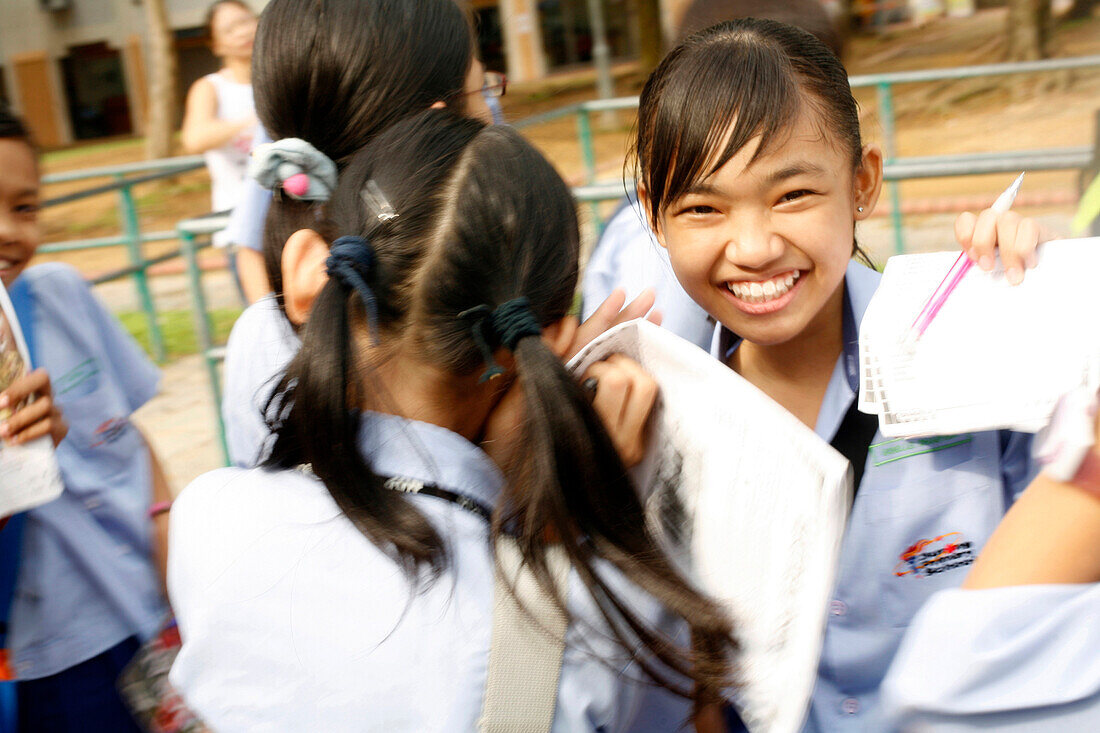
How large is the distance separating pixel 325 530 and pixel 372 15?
3.47 feet

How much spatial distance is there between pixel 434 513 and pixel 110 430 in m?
1.10

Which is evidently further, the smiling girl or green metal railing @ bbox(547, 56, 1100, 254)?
green metal railing @ bbox(547, 56, 1100, 254)

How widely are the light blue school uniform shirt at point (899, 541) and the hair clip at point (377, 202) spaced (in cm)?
66

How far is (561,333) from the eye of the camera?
1250 mm

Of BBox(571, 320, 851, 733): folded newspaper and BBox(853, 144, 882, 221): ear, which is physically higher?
BBox(853, 144, 882, 221): ear

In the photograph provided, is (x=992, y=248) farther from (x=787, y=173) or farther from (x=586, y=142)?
(x=586, y=142)

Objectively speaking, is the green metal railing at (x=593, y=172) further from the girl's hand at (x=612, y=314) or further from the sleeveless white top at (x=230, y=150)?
the girl's hand at (x=612, y=314)

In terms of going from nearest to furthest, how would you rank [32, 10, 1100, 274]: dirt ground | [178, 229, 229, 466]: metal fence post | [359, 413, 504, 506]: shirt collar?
[359, 413, 504, 506]: shirt collar → [178, 229, 229, 466]: metal fence post → [32, 10, 1100, 274]: dirt ground

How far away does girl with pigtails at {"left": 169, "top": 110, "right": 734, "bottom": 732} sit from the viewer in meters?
1.04

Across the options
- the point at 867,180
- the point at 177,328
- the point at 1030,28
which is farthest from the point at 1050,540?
the point at 1030,28

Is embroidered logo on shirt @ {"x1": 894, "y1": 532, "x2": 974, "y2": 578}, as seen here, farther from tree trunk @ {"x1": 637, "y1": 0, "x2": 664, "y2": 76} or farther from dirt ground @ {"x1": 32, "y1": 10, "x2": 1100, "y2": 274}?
tree trunk @ {"x1": 637, "y1": 0, "x2": 664, "y2": 76}

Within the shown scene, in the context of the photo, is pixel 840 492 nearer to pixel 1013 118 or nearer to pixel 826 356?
pixel 826 356

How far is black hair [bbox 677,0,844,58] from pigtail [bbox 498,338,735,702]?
1.15m

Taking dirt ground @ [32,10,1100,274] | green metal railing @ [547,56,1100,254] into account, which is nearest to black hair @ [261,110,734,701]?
green metal railing @ [547,56,1100,254]
